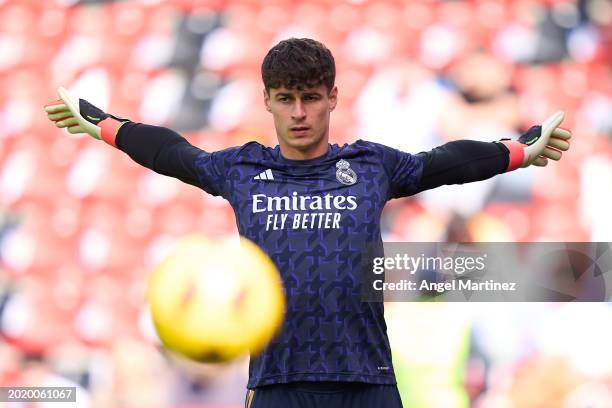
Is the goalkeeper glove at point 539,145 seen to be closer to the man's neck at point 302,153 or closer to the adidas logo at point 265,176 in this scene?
the man's neck at point 302,153

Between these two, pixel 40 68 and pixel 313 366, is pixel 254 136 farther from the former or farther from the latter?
pixel 313 366

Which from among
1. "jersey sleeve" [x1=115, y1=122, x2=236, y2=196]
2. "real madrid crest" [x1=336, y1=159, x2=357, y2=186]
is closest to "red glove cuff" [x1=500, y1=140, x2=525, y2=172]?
"real madrid crest" [x1=336, y1=159, x2=357, y2=186]

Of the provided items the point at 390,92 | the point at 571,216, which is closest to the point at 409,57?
the point at 390,92

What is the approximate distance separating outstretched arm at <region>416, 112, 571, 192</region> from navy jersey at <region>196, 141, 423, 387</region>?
52 mm

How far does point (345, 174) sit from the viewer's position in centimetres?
259

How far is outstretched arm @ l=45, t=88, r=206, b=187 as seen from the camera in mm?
2719

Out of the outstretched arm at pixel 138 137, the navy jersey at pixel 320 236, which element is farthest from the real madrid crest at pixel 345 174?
the outstretched arm at pixel 138 137

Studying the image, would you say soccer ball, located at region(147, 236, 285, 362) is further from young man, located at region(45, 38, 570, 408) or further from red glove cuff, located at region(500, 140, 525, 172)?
red glove cuff, located at region(500, 140, 525, 172)

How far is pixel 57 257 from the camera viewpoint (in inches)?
188

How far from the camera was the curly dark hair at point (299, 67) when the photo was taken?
255 centimetres

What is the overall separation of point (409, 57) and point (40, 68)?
6.48 feet

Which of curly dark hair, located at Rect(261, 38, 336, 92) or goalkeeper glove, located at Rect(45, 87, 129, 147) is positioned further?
goalkeeper glove, located at Rect(45, 87, 129, 147)

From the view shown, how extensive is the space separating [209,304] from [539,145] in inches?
44.2

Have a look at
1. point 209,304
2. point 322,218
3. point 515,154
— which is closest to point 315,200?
point 322,218
